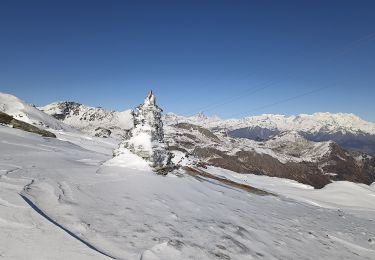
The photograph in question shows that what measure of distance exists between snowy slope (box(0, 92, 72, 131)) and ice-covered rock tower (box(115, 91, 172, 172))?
251 ft

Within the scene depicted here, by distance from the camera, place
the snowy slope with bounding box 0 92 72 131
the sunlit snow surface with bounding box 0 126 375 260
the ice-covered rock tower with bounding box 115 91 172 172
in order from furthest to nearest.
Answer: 1. the snowy slope with bounding box 0 92 72 131
2. the ice-covered rock tower with bounding box 115 91 172 172
3. the sunlit snow surface with bounding box 0 126 375 260

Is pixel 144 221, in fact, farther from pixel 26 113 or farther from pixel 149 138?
pixel 26 113

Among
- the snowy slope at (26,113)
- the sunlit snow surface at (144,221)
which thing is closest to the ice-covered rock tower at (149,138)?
the sunlit snow surface at (144,221)

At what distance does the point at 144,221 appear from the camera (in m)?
10.4

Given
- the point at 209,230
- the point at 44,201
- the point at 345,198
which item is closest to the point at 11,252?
the point at 44,201

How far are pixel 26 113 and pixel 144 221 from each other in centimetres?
10601

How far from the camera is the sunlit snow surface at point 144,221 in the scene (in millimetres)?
7863

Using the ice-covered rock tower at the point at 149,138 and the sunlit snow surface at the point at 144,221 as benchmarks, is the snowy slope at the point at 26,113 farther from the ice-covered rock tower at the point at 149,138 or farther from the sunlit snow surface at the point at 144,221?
the sunlit snow surface at the point at 144,221

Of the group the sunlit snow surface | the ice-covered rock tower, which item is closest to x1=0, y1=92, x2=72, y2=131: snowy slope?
the ice-covered rock tower

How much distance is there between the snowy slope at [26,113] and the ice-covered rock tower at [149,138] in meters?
76.5

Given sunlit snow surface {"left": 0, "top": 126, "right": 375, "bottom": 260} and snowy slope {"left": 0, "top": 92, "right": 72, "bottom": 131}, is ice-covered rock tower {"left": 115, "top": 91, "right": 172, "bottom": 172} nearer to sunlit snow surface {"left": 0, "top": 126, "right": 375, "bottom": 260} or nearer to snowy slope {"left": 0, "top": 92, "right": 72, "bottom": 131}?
sunlit snow surface {"left": 0, "top": 126, "right": 375, "bottom": 260}

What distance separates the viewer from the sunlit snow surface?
25.8ft

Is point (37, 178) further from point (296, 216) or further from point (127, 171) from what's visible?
point (296, 216)

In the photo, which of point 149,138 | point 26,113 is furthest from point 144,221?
point 26,113
